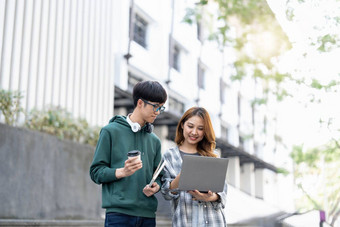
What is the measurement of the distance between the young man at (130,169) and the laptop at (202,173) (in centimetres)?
22

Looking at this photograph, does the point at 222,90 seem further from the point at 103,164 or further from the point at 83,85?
the point at 103,164

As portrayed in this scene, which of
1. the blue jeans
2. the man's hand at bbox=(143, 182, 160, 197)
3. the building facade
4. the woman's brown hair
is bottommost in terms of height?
the blue jeans

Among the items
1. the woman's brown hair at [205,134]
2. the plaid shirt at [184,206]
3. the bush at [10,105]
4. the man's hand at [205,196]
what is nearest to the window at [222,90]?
the bush at [10,105]

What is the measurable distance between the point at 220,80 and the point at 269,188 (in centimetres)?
1647

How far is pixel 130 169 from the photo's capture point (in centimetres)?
305

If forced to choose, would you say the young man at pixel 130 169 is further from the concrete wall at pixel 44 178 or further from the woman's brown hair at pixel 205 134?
the concrete wall at pixel 44 178

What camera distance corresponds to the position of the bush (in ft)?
28.6

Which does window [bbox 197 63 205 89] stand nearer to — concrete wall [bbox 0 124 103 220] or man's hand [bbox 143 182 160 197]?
Result: concrete wall [bbox 0 124 103 220]

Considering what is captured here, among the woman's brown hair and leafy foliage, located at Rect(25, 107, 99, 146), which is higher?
leafy foliage, located at Rect(25, 107, 99, 146)

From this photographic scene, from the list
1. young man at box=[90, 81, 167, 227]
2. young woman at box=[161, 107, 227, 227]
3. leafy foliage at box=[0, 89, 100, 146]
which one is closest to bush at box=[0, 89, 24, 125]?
leafy foliage at box=[0, 89, 100, 146]

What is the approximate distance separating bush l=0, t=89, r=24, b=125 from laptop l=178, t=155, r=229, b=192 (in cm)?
606

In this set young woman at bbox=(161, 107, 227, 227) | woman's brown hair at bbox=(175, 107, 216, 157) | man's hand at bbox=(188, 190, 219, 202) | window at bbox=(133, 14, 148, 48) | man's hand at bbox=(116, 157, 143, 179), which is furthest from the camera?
window at bbox=(133, 14, 148, 48)

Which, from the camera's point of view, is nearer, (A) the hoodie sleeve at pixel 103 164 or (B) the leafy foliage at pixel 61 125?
(A) the hoodie sleeve at pixel 103 164

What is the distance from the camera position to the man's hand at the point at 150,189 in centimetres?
324
